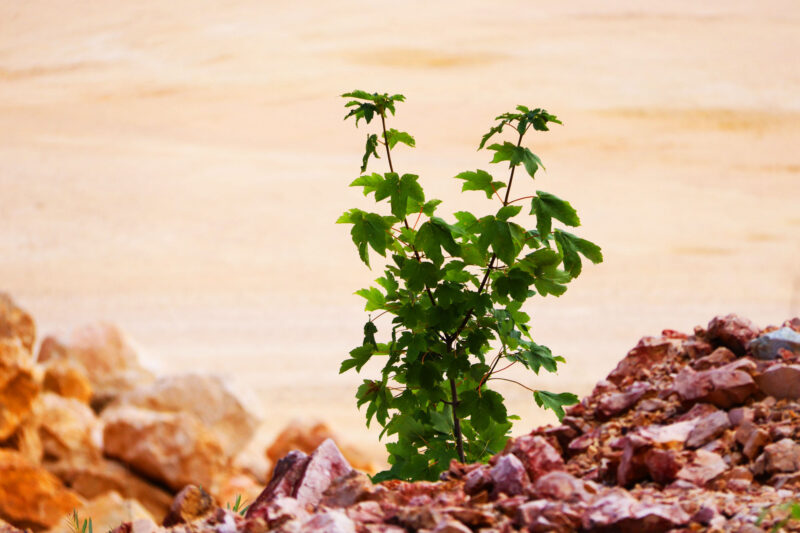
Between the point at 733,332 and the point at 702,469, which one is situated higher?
the point at 733,332

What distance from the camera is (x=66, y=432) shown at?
793 centimetres

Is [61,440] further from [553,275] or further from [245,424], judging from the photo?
[553,275]

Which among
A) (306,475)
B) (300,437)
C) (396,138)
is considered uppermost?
(396,138)

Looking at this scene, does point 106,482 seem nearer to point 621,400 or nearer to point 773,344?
point 621,400

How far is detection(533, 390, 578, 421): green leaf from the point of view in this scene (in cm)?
266

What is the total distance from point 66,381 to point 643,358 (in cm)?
697

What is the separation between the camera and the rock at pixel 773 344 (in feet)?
8.74

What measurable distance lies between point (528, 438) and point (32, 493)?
213 inches

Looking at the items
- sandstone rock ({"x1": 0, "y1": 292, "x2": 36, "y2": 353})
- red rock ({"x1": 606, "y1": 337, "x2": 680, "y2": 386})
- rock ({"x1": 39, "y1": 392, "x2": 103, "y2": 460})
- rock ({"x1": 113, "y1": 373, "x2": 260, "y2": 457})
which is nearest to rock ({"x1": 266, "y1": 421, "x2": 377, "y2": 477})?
rock ({"x1": 113, "y1": 373, "x2": 260, "y2": 457})

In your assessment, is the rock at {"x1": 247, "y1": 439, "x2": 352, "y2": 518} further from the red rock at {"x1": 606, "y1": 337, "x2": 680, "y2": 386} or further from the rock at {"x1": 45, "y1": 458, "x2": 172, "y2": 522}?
the rock at {"x1": 45, "y1": 458, "x2": 172, "y2": 522}

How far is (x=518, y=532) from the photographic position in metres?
1.88

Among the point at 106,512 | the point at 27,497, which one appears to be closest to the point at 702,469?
the point at 106,512

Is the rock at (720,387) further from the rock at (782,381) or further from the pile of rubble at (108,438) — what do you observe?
the pile of rubble at (108,438)

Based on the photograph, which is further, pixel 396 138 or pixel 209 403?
pixel 209 403
